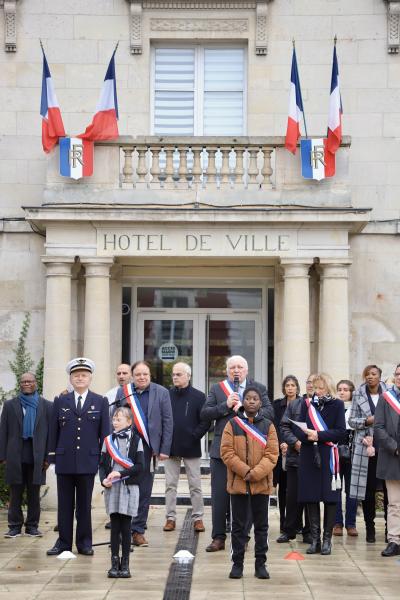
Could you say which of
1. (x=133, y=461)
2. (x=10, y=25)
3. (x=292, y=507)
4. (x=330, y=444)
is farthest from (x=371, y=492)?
(x=10, y=25)

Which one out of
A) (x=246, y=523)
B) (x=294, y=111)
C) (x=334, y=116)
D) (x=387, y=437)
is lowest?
(x=246, y=523)

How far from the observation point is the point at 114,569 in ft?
31.1

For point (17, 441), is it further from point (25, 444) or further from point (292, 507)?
point (292, 507)

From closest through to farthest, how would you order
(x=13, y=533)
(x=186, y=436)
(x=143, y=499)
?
(x=143, y=499) → (x=13, y=533) → (x=186, y=436)

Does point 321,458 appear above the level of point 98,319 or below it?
below

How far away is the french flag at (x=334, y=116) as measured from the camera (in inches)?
611

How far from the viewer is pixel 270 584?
9242 millimetres

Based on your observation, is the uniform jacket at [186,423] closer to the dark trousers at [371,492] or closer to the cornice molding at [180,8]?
the dark trousers at [371,492]

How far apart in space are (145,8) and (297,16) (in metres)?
2.42

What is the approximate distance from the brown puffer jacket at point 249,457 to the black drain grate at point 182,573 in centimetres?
86

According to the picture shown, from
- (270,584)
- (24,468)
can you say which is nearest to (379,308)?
(24,468)

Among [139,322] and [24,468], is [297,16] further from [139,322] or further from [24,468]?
[24,468]

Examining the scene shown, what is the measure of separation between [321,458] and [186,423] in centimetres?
187

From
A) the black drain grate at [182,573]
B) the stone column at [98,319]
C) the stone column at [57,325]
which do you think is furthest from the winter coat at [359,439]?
the stone column at [57,325]
